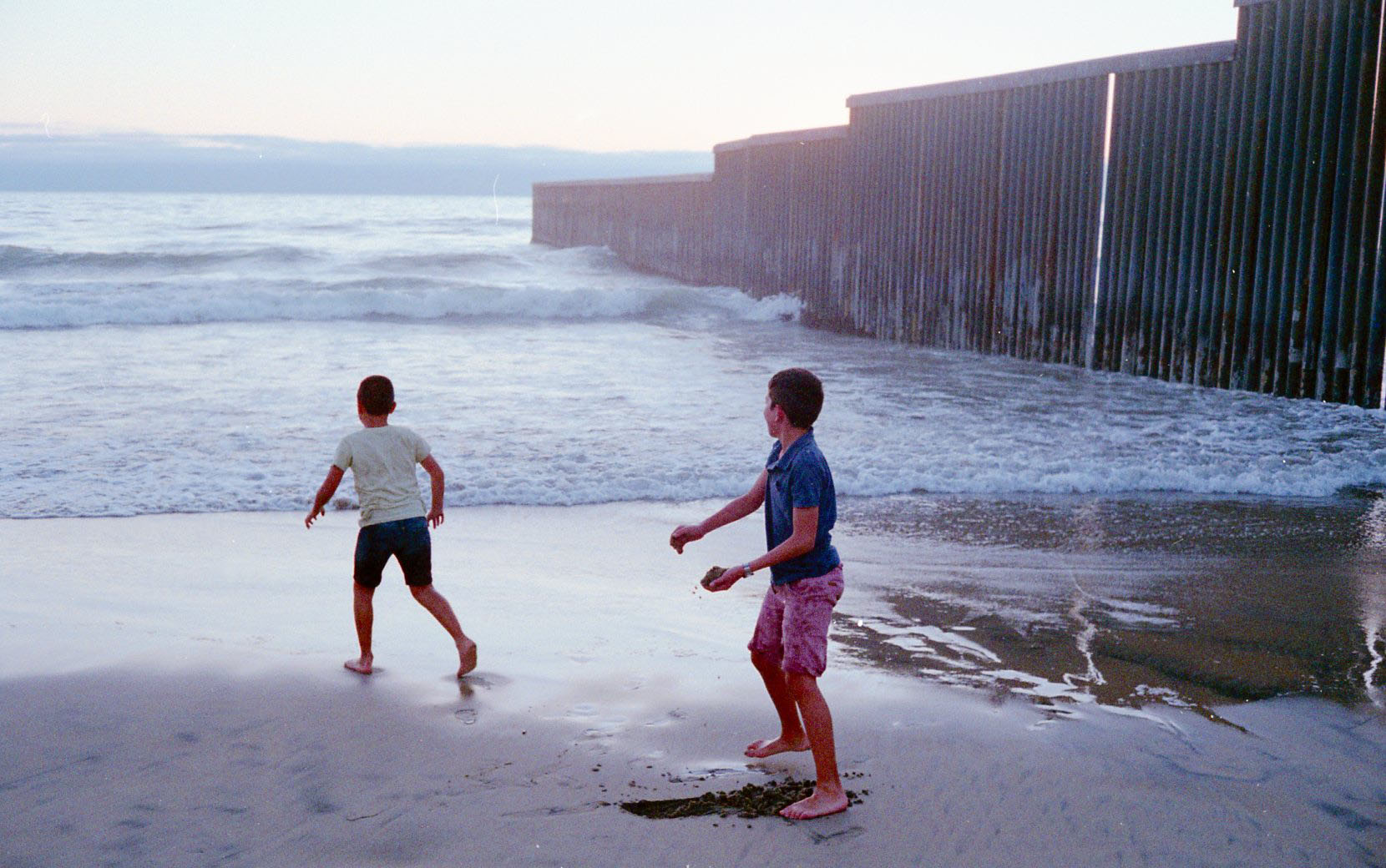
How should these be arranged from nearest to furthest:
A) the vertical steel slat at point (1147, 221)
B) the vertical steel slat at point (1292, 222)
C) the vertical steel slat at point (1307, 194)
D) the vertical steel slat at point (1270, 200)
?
the vertical steel slat at point (1307, 194) < the vertical steel slat at point (1292, 222) < the vertical steel slat at point (1270, 200) < the vertical steel slat at point (1147, 221)

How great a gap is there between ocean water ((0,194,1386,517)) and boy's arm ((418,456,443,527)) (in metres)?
3.23

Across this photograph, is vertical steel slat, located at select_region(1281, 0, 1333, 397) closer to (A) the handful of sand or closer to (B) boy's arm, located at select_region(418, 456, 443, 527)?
(B) boy's arm, located at select_region(418, 456, 443, 527)

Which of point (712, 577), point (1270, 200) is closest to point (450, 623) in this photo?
point (712, 577)

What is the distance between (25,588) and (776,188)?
17895 mm

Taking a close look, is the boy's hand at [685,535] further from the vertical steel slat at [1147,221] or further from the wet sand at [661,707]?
the vertical steel slat at [1147,221]

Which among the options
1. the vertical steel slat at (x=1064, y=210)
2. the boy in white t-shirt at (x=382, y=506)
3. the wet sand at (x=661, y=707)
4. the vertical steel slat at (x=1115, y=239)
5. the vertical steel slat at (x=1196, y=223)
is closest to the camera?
the wet sand at (x=661, y=707)

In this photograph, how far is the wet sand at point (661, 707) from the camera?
11.1 ft

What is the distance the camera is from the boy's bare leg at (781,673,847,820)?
3.48 meters

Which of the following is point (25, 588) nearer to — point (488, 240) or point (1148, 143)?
point (1148, 143)

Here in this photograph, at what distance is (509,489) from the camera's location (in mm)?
8469

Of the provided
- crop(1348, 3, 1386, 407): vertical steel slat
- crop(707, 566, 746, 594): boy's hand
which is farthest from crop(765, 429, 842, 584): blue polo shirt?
crop(1348, 3, 1386, 407): vertical steel slat

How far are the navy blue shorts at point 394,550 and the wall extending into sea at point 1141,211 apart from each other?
979 cm

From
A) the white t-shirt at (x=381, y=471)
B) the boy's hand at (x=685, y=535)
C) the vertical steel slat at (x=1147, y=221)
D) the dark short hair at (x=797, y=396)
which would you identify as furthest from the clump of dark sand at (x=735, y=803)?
the vertical steel slat at (x=1147, y=221)

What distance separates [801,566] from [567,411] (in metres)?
8.25
